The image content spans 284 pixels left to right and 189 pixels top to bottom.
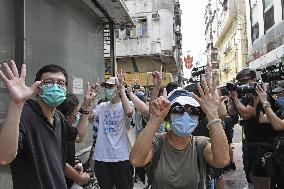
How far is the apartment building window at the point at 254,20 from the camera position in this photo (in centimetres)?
2250

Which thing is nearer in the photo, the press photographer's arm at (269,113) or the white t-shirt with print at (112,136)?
the press photographer's arm at (269,113)

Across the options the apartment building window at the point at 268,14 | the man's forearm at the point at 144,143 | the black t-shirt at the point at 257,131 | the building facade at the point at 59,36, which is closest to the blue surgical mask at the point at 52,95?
the man's forearm at the point at 144,143

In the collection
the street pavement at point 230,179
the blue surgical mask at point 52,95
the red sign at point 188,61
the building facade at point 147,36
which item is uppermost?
the building facade at point 147,36

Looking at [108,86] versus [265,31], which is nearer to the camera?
[108,86]

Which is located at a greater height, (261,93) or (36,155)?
(261,93)

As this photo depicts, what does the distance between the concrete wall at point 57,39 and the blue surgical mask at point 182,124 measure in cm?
251

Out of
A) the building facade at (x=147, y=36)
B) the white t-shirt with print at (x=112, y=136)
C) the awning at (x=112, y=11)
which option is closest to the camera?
the white t-shirt with print at (x=112, y=136)

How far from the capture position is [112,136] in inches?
197

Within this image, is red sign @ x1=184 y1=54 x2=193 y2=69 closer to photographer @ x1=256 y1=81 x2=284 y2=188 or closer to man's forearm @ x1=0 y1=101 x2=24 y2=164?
photographer @ x1=256 y1=81 x2=284 y2=188

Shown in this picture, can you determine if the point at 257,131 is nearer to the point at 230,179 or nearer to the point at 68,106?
the point at 68,106

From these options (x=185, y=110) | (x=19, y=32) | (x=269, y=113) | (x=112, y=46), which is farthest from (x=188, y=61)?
(x=185, y=110)

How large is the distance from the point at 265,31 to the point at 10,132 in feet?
63.5

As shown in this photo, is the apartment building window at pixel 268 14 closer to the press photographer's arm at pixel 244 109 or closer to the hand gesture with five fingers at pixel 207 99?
the press photographer's arm at pixel 244 109

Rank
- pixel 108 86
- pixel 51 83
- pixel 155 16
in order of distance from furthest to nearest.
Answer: pixel 155 16, pixel 108 86, pixel 51 83
